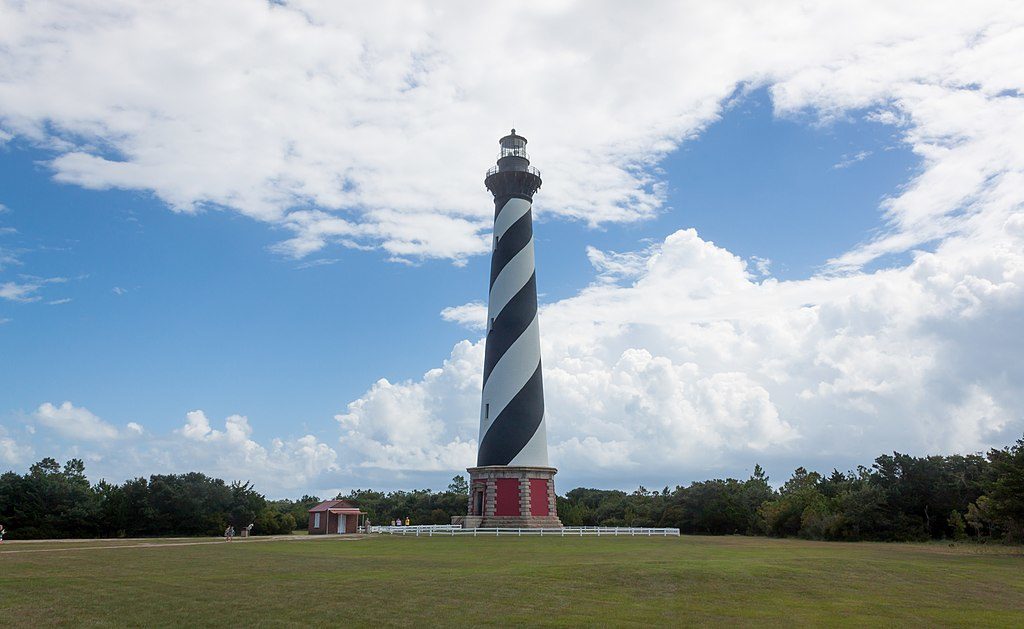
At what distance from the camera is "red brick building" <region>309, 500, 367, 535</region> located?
43.2 m

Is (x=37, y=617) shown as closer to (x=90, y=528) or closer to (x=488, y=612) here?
(x=488, y=612)

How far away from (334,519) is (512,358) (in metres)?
14.9

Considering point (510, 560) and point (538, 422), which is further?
point (538, 422)

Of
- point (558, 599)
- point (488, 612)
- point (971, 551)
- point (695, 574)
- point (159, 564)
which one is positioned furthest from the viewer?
point (971, 551)

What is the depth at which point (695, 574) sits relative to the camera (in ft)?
55.3

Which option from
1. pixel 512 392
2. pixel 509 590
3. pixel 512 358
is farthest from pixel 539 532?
pixel 509 590

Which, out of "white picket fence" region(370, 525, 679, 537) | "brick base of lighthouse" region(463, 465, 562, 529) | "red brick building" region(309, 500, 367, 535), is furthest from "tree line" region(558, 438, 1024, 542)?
"red brick building" region(309, 500, 367, 535)

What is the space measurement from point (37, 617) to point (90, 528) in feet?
104

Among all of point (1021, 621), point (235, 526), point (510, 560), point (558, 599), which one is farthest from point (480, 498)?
point (1021, 621)

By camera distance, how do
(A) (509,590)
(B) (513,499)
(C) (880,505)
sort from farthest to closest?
(B) (513,499) → (C) (880,505) → (A) (509,590)

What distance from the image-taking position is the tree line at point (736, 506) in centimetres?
3512

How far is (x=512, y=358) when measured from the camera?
4156 cm

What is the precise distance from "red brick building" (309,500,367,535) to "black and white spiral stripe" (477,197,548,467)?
9.12 meters

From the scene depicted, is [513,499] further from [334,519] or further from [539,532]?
[334,519]
